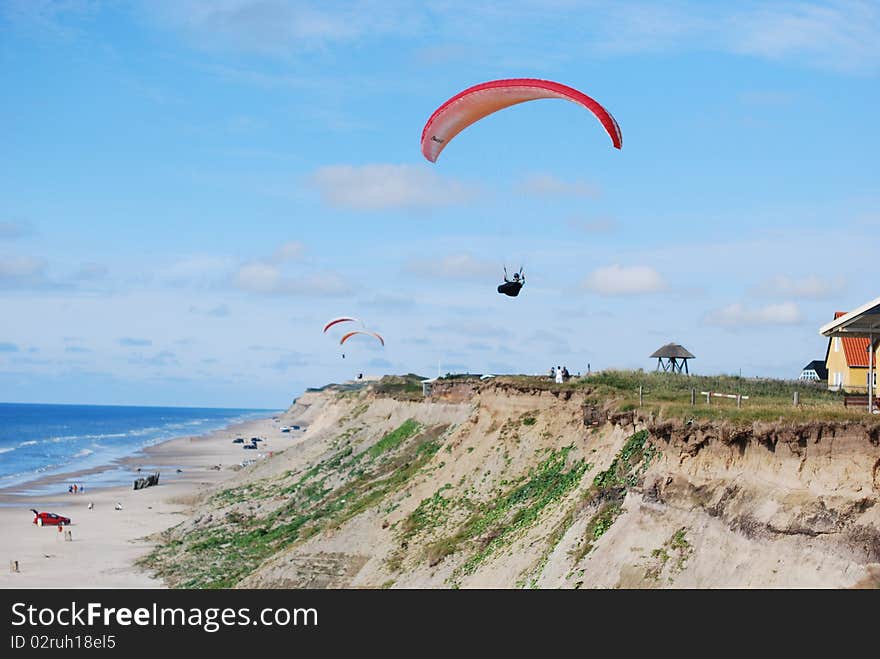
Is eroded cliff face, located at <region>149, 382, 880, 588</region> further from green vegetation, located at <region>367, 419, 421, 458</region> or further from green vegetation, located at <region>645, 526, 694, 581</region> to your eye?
green vegetation, located at <region>367, 419, 421, 458</region>

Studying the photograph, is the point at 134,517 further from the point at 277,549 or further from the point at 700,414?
the point at 700,414

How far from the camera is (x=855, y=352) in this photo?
40469 mm

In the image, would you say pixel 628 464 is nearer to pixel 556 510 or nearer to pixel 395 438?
pixel 556 510

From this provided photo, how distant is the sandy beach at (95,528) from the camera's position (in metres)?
43.6

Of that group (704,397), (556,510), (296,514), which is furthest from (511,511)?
(296,514)

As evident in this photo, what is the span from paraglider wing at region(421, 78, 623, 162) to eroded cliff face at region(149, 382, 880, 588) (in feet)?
27.0

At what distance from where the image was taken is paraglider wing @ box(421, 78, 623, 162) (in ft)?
89.6

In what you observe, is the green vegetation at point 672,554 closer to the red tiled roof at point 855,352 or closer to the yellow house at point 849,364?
the yellow house at point 849,364

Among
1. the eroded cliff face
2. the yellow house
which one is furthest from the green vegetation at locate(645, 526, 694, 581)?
the yellow house

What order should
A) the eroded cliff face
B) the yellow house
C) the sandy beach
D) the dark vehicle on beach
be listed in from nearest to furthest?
the eroded cliff face < the yellow house < the sandy beach < the dark vehicle on beach

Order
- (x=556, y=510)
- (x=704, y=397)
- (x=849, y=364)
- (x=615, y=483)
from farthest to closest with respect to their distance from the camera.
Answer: (x=849, y=364) < (x=704, y=397) < (x=556, y=510) < (x=615, y=483)

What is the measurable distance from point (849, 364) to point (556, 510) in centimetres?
1634
